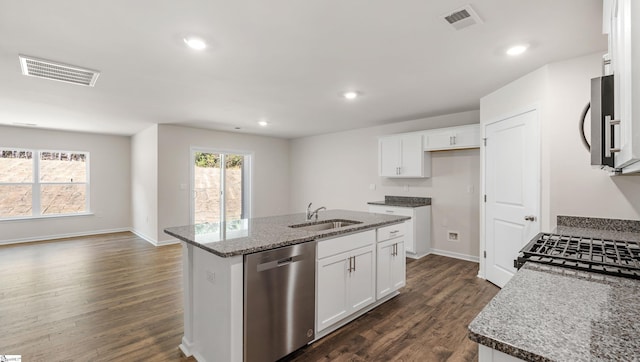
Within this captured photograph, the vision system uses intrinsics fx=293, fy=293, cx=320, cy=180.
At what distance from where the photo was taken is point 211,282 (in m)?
1.99

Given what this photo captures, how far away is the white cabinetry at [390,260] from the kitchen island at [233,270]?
0.8 inches

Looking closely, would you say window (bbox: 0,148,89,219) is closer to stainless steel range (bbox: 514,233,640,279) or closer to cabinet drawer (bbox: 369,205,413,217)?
cabinet drawer (bbox: 369,205,413,217)

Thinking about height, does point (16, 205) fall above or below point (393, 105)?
below

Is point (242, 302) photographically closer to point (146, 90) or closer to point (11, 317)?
point (11, 317)

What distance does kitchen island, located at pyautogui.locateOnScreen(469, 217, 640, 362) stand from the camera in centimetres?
74

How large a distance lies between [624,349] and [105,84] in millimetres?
4346

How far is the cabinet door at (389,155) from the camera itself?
531cm

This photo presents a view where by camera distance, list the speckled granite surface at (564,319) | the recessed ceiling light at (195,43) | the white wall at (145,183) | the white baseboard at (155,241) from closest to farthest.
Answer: the speckled granite surface at (564,319) → the recessed ceiling light at (195,43) → the white baseboard at (155,241) → the white wall at (145,183)

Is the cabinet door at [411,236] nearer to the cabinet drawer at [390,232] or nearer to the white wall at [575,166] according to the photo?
the cabinet drawer at [390,232]

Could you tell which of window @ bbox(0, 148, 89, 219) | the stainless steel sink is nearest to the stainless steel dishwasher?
the stainless steel sink

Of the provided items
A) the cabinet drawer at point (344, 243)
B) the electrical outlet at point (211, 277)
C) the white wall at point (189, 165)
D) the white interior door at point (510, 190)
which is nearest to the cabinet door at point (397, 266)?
the cabinet drawer at point (344, 243)

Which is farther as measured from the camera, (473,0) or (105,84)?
(105,84)

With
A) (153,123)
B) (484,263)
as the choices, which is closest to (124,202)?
(153,123)

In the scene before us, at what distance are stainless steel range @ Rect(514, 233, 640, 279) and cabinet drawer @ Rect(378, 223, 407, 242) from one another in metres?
1.35
